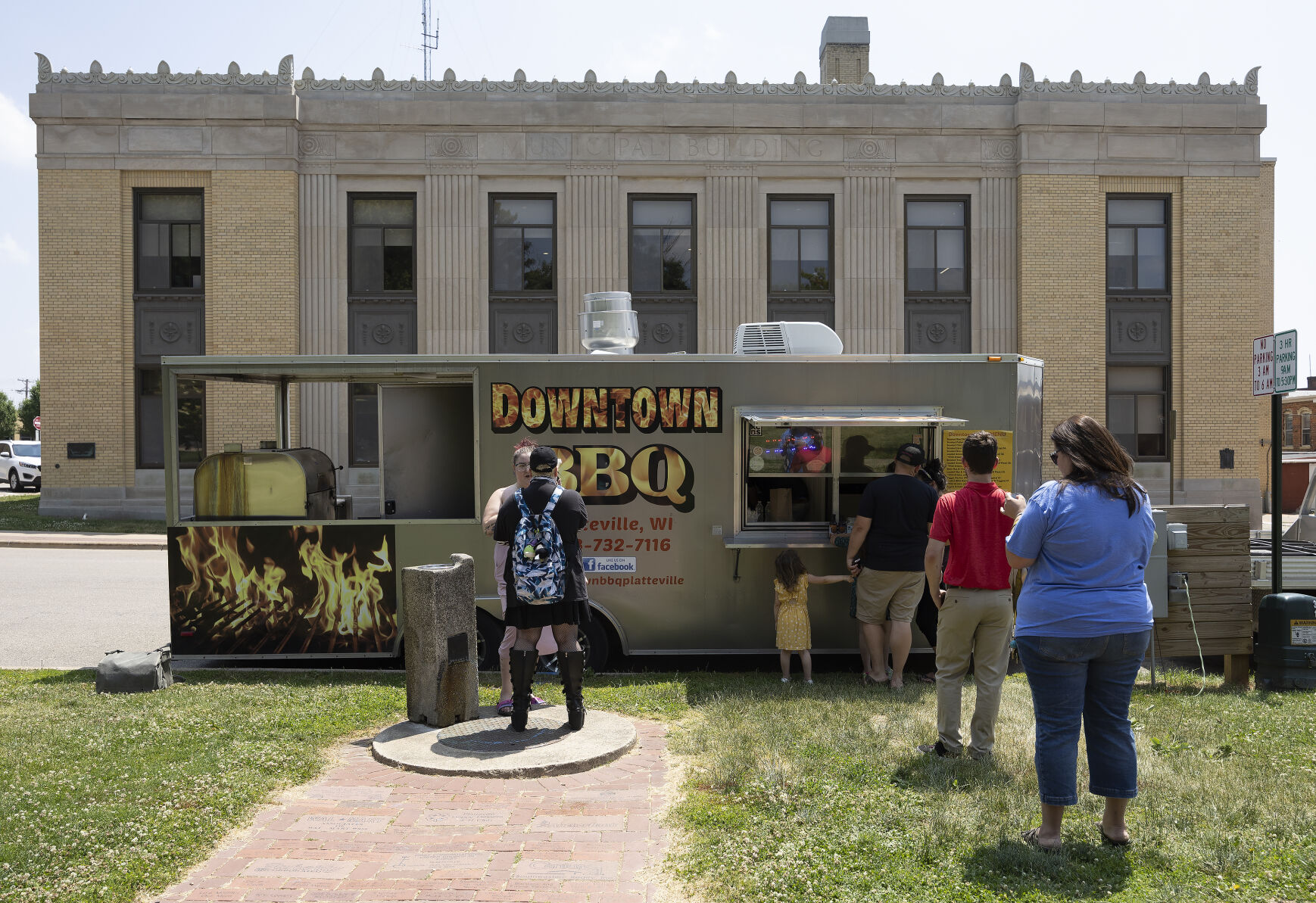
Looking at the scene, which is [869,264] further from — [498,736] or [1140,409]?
[498,736]

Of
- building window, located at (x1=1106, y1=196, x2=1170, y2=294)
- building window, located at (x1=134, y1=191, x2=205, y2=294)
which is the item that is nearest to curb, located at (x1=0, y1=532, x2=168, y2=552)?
building window, located at (x1=134, y1=191, x2=205, y2=294)

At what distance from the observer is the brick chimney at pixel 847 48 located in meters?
26.8

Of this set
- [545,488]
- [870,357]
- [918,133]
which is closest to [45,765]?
[545,488]

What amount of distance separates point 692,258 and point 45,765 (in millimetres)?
19123

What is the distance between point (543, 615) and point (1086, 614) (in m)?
3.19

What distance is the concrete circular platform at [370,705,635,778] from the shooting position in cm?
562

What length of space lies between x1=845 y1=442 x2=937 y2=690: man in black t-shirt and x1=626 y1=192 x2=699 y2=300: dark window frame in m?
16.0

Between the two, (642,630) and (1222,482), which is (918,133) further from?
(642,630)

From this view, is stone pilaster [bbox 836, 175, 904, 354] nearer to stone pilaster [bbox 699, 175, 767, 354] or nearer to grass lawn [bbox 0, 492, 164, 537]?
stone pilaster [bbox 699, 175, 767, 354]

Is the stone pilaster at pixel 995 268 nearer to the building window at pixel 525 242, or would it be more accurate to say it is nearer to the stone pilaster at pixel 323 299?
the building window at pixel 525 242

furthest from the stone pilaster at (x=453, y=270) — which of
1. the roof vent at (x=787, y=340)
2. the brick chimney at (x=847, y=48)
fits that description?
the roof vent at (x=787, y=340)

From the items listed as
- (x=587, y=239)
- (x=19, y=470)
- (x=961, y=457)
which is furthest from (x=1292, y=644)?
(x=19, y=470)

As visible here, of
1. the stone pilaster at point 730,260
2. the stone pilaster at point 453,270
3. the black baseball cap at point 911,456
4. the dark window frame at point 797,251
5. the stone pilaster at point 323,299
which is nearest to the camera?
the black baseball cap at point 911,456

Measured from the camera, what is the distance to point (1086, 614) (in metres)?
4.28
